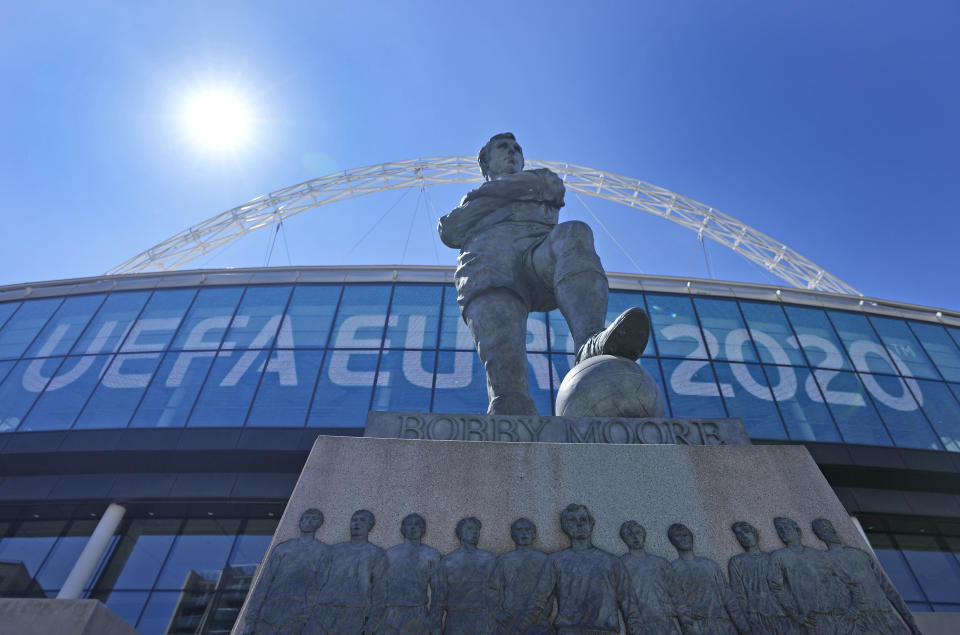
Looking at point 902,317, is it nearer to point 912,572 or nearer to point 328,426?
point 912,572

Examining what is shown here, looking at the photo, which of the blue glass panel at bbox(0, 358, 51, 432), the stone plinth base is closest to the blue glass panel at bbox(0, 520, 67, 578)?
the blue glass panel at bbox(0, 358, 51, 432)

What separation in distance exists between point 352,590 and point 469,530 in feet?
2.04

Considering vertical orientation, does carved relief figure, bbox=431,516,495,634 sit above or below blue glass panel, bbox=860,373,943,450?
below

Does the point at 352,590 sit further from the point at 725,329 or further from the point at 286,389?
the point at 725,329

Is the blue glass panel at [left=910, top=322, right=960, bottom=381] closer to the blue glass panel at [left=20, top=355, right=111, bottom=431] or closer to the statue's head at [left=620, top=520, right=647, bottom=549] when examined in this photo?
the statue's head at [left=620, top=520, right=647, bottom=549]

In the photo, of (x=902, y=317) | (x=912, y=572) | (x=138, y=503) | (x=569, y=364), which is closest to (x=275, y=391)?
(x=138, y=503)

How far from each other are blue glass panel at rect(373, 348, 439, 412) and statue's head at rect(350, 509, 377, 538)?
53.1ft

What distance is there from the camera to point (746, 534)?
2986mm

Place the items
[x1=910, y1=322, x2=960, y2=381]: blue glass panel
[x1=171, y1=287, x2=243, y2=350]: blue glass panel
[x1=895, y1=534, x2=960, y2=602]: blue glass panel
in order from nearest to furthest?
1. [x1=895, y1=534, x2=960, y2=602]: blue glass panel
2. [x1=171, y1=287, x2=243, y2=350]: blue glass panel
3. [x1=910, y1=322, x2=960, y2=381]: blue glass panel

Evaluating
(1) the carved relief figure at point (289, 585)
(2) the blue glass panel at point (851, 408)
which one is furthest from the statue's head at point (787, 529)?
(2) the blue glass panel at point (851, 408)

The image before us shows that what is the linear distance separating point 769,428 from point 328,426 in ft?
47.4

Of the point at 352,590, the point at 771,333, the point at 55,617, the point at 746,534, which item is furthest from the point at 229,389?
the point at 771,333

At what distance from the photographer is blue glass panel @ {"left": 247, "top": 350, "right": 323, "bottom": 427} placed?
19062 mm

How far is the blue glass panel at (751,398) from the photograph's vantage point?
1977cm
